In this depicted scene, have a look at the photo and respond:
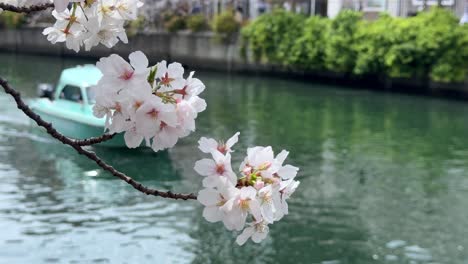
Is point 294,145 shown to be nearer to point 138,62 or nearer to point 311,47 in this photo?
point 311,47

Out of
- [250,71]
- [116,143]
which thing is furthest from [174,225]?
[250,71]

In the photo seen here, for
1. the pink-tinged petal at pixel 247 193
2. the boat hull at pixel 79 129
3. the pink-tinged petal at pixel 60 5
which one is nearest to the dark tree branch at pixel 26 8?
the pink-tinged petal at pixel 60 5

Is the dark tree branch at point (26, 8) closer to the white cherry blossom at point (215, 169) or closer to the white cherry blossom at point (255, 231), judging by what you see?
the white cherry blossom at point (215, 169)

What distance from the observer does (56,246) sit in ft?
24.6

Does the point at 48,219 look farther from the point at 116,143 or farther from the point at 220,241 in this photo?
the point at 116,143

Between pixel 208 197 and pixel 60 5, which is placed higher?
pixel 60 5

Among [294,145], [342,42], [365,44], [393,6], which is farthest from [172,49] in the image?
[294,145]

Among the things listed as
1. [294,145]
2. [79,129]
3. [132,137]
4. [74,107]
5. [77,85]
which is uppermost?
[132,137]

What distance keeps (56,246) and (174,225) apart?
125 cm

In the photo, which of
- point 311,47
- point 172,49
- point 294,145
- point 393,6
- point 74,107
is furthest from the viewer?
point 172,49

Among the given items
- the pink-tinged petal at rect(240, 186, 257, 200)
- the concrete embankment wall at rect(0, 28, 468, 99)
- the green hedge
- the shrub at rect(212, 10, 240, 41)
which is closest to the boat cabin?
the concrete embankment wall at rect(0, 28, 468, 99)

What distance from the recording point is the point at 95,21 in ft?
6.15

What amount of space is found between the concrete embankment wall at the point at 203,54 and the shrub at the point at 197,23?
0.81 feet

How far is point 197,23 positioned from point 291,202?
1792 centimetres
